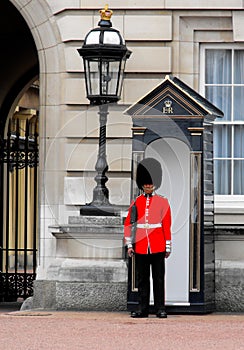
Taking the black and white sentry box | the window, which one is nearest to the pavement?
the black and white sentry box

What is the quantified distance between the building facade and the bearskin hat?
109 centimetres

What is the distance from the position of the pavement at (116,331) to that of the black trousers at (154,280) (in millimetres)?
159

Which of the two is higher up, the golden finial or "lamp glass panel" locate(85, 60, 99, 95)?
the golden finial

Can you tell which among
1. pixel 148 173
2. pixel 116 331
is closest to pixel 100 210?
pixel 148 173

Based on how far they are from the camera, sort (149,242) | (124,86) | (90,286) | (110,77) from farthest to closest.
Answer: (124,86), (90,286), (110,77), (149,242)

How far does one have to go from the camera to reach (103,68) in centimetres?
1470

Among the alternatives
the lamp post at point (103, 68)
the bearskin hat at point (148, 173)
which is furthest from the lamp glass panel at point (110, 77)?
the bearskin hat at point (148, 173)

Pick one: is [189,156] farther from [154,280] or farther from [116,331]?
[116,331]

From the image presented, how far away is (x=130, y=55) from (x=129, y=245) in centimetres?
255

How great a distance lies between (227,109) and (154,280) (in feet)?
9.07

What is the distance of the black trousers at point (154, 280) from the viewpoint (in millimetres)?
14016

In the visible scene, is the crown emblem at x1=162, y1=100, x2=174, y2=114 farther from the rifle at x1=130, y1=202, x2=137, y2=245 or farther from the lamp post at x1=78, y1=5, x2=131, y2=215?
the rifle at x1=130, y1=202, x2=137, y2=245

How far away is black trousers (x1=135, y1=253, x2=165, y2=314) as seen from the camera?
14016 millimetres

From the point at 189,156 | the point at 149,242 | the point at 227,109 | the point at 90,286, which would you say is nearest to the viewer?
the point at 149,242
